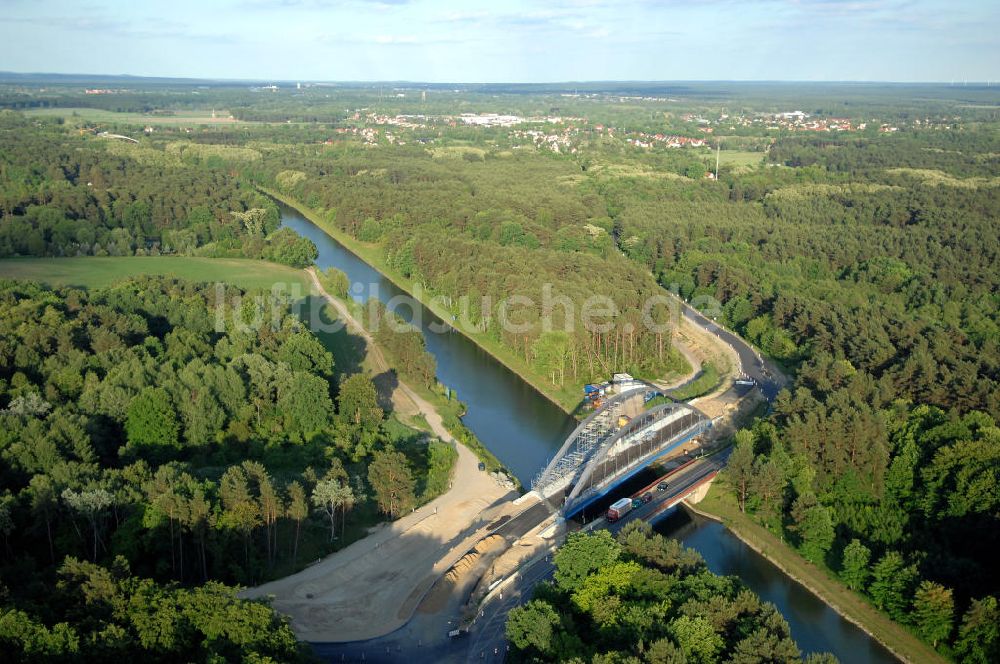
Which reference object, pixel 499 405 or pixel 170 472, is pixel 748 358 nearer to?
pixel 499 405

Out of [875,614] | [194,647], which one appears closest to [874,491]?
[875,614]

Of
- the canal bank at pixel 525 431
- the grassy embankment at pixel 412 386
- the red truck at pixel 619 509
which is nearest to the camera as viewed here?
the canal bank at pixel 525 431

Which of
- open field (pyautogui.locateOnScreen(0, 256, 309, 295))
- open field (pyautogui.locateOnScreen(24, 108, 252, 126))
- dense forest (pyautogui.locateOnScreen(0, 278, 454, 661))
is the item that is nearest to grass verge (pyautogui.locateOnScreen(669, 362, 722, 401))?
dense forest (pyautogui.locateOnScreen(0, 278, 454, 661))

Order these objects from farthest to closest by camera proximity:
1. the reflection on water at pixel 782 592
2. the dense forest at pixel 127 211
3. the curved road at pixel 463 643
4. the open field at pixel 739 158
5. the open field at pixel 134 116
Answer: the open field at pixel 134 116
the open field at pixel 739 158
the dense forest at pixel 127 211
the reflection on water at pixel 782 592
the curved road at pixel 463 643

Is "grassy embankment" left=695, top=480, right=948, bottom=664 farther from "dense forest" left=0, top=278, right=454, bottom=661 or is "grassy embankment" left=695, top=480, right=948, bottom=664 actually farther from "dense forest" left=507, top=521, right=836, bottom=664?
"dense forest" left=0, top=278, right=454, bottom=661

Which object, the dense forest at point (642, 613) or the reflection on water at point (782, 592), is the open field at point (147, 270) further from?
the dense forest at point (642, 613)

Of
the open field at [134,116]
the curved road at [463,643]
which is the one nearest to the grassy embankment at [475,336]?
the curved road at [463,643]
